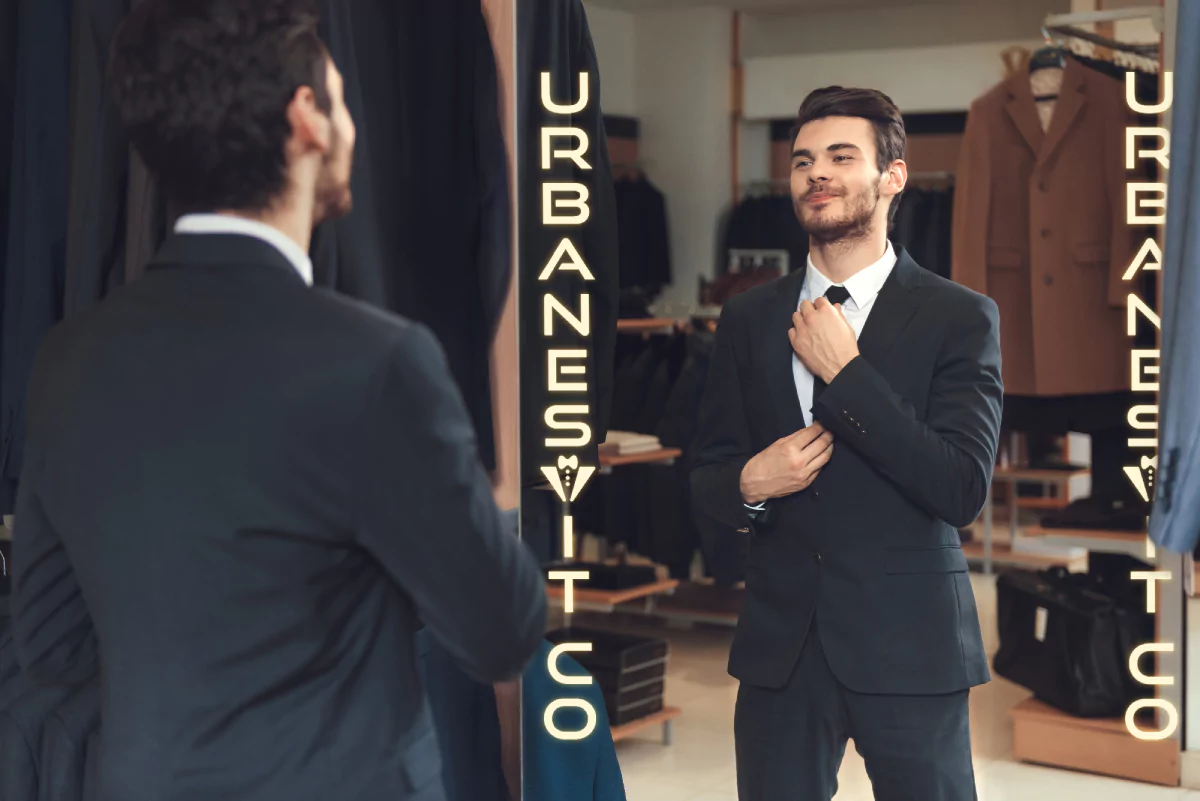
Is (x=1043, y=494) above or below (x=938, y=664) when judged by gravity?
below

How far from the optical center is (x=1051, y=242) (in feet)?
12.1

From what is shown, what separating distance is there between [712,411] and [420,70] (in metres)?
0.77

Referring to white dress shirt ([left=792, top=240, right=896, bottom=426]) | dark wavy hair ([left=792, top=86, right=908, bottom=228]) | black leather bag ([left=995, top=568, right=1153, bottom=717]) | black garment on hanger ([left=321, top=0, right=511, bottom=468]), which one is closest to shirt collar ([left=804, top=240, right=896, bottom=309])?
white dress shirt ([left=792, top=240, right=896, bottom=426])

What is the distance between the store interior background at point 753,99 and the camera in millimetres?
3215

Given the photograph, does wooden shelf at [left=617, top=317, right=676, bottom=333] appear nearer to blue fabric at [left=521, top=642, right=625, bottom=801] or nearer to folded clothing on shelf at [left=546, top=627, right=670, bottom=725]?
folded clothing on shelf at [left=546, top=627, right=670, bottom=725]

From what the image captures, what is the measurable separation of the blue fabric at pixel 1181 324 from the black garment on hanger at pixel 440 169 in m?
1.31

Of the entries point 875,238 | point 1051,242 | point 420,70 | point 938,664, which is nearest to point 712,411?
point 875,238

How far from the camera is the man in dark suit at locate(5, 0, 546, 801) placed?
3.38 ft

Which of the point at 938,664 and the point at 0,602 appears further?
the point at 0,602

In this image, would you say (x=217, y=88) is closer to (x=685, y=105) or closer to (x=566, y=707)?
(x=566, y=707)

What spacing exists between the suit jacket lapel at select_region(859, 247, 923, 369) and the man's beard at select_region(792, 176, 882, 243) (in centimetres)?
8

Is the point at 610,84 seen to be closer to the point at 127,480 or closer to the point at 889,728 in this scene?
the point at 889,728

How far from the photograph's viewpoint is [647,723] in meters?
3.49

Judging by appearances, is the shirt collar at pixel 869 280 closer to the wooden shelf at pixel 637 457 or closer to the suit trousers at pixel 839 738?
the suit trousers at pixel 839 738
